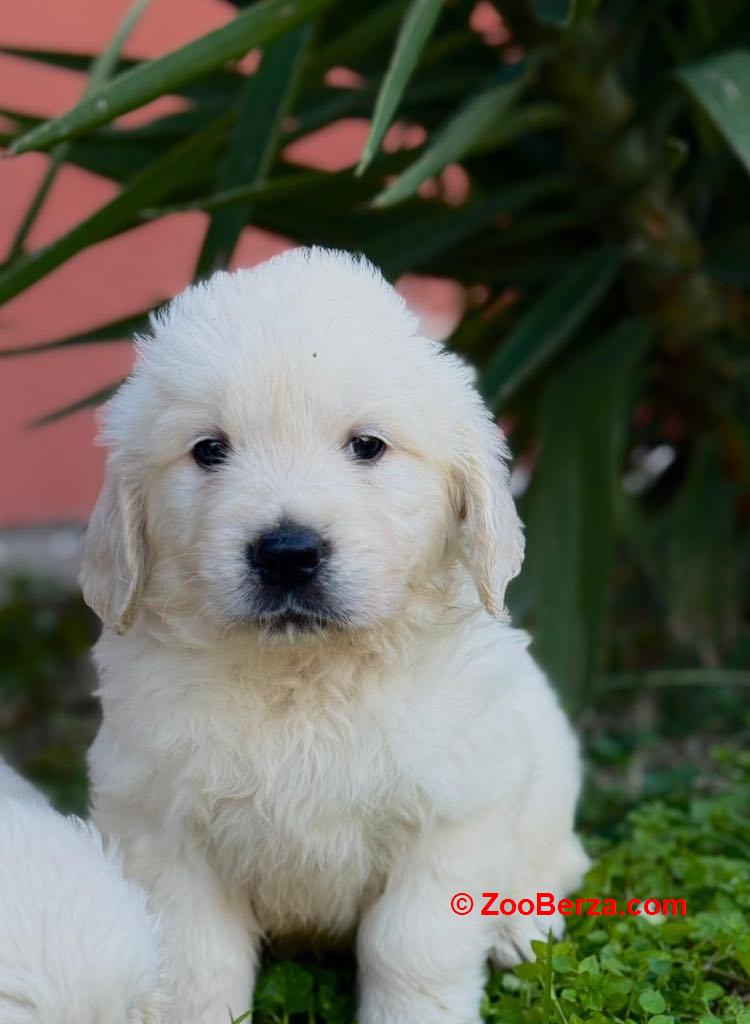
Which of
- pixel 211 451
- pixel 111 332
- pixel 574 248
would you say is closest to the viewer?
pixel 211 451

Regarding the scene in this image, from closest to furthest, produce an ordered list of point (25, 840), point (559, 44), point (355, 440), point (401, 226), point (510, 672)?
point (25, 840)
point (355, 440)
point (510, 672)
point (559, 44)
point (401, 226)

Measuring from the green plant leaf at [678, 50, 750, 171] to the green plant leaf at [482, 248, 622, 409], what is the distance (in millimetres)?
623

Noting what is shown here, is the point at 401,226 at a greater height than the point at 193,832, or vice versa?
the point at 401,226

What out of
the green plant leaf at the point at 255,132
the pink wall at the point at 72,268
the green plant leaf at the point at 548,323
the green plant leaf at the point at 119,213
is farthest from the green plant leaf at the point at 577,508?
the pink wall at the point at 72,268

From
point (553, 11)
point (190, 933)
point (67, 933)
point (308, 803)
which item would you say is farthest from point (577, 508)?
point (67, 933)

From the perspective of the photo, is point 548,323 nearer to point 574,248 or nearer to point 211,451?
point 574,248

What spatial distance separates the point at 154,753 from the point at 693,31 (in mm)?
2455

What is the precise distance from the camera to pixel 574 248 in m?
3.95

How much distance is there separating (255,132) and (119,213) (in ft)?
1.34

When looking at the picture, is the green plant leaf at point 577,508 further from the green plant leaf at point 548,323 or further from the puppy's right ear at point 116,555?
the puppy's right ear at point 116,555

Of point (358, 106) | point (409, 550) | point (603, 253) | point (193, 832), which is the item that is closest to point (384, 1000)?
point (193, 832)

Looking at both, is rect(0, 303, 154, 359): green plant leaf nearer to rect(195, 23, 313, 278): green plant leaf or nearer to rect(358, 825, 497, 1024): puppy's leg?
rect(195, 23, 313, 278): green plant leaf

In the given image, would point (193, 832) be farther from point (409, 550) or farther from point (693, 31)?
point (693, 31)

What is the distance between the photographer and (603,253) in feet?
12.1
